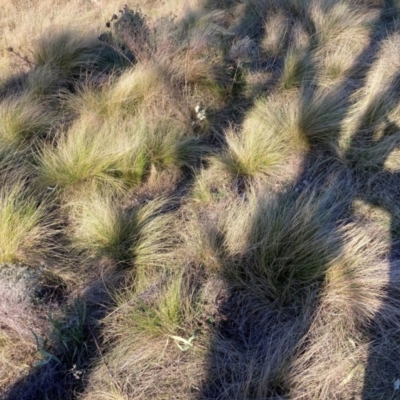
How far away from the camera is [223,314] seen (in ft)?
7.50

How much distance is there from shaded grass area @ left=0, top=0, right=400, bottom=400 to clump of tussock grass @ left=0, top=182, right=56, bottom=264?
A: 0.01m

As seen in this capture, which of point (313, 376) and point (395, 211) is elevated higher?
point (313, 376)

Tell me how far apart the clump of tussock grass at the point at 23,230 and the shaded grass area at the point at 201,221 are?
0.04ft

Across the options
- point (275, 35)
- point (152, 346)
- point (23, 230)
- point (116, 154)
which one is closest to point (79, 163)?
point (116, 154)

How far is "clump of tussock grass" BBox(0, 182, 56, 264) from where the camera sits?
8.38 feet

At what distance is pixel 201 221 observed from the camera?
283 centimetres

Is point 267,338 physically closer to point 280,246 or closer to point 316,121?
point 280,246

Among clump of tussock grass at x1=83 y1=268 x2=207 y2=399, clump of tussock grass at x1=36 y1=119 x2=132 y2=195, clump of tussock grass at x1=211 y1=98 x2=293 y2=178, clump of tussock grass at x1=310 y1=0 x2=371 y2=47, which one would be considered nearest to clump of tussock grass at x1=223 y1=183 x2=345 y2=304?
clump of tussock grass at x1=83 y1=268 x2=207 y2=399

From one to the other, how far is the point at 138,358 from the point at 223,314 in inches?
19.9

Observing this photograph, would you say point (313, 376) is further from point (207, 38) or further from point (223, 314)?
point (207, 38)

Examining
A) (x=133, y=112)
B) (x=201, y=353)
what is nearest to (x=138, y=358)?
(x=201, y=353)

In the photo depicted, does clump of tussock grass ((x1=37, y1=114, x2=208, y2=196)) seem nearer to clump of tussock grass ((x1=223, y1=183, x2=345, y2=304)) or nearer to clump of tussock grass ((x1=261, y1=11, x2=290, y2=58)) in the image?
clump of tussock grass ((x1=223, y1=183, x2=345, y2=304))

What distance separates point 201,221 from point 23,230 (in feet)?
3.74

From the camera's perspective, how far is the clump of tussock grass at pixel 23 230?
2.55 metres
